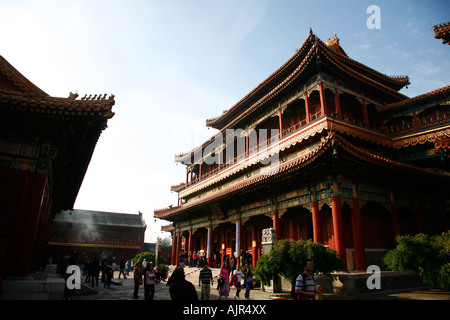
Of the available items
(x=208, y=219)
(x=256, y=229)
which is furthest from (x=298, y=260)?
(x=208, y=219)

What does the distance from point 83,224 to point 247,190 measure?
36.1 meters

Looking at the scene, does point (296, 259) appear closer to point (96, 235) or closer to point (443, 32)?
point (443, 32)

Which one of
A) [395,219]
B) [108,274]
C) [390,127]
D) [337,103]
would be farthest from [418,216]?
[108,274]

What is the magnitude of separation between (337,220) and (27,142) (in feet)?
35.5

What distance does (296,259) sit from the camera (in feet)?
28.5

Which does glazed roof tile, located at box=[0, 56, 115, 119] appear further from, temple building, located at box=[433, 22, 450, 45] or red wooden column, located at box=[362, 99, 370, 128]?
temple building, located at box=[433, 22, 450, 45]

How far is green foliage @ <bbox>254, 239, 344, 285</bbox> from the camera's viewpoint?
861 centimetres

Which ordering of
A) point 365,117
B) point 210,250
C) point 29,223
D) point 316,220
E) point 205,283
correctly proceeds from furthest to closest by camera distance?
point 210,250 < point 365,117 < point 316,220 < point 205,283 < point 29,223

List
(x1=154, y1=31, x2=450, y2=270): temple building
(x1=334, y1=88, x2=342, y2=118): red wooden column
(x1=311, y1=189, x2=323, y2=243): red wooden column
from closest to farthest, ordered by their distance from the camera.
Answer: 1. (x1=154, y1=31, x2=450, y2=270): temple building
2. (x1=311, y1=189, x2=323, y2=243): red wooden column
3. (x1=334, y1=88, x2=342, y2=118): red wooden column

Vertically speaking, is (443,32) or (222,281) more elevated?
(443,32)

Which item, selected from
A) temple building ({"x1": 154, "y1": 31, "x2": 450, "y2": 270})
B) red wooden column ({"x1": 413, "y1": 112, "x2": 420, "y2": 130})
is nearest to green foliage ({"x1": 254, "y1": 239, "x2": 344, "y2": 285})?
temple building ({"x1": 154, "y1": 31, "x2": 450, "y2": 270})

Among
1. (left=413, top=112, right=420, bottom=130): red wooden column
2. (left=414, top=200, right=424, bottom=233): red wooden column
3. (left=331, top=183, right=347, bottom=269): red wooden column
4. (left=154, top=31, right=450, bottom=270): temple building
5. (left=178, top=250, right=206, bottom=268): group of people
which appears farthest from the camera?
(left=178, top=250, right=206, bottom=268): group of people

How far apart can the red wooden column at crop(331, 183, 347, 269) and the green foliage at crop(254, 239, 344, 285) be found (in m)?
1.97

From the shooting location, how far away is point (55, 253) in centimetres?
3944
